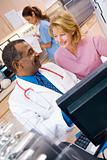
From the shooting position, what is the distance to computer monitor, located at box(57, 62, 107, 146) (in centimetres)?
77

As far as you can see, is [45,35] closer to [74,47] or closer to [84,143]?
[74,47]

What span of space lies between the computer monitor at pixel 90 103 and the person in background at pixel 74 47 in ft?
2.70

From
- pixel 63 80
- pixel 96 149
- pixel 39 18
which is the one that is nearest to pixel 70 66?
pixel 63 80

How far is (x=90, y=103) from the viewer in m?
0.81

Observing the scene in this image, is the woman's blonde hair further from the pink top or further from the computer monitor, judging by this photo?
the computer monitor

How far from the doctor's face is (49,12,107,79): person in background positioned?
0.29 metres

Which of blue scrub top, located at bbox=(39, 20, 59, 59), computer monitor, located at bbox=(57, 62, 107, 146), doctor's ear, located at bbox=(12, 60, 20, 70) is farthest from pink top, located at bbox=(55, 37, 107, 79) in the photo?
blue scrub top, located at bbox=(39, 20, 59, 59)

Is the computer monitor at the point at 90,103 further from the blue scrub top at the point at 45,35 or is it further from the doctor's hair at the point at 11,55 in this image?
the blue scrub top at the point at 45,35

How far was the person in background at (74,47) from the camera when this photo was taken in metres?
1.69

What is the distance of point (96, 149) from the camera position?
1.10 m

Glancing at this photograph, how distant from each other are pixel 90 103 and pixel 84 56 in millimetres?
993

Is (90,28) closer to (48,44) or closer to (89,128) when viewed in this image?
(48,44)

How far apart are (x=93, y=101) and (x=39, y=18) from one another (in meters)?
2.24

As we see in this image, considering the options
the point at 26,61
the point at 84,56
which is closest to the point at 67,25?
the point at 84,56
